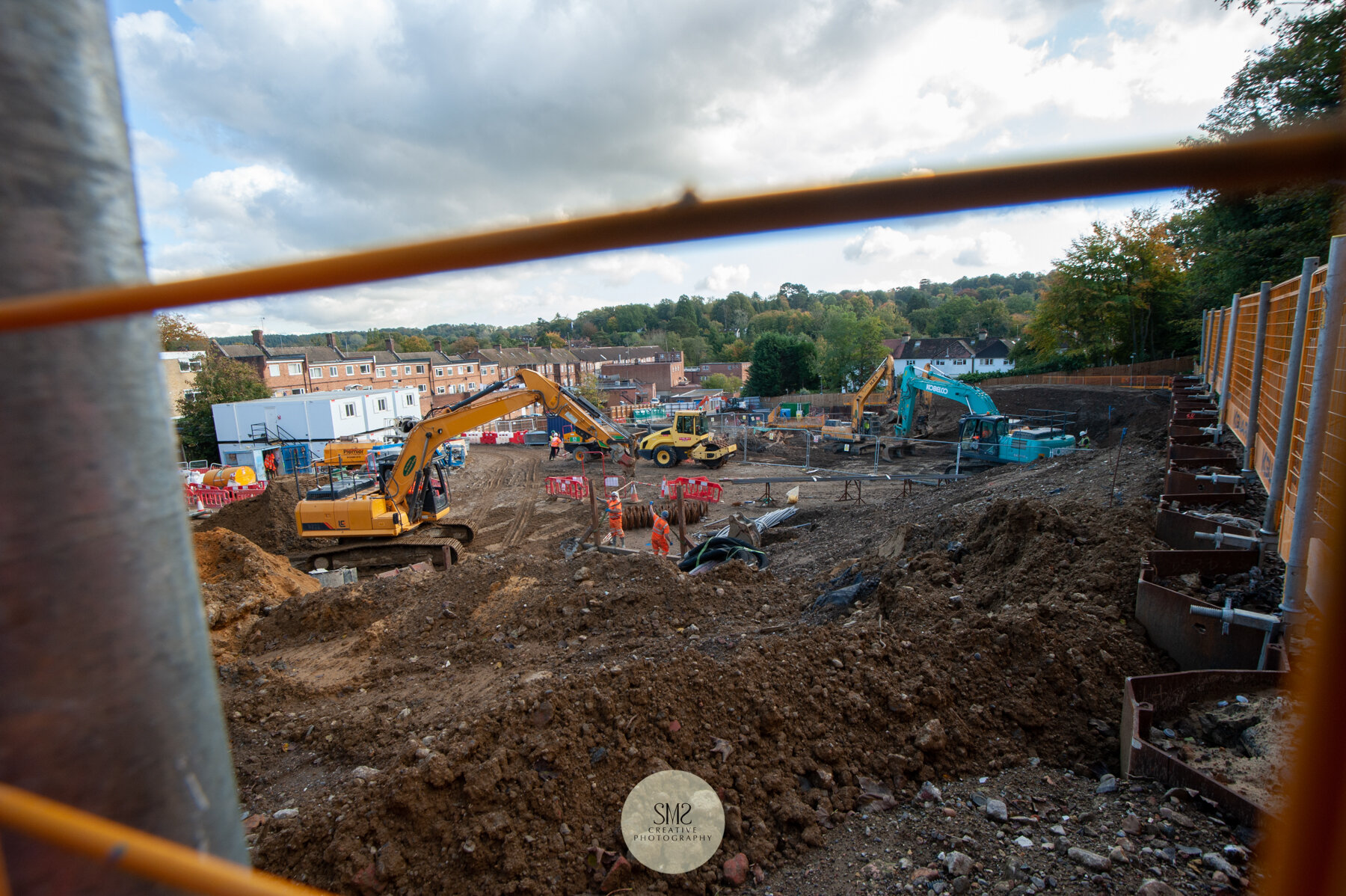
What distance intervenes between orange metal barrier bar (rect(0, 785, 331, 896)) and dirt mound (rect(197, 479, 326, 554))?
17.4m

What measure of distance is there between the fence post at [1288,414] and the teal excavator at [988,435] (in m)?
14.3

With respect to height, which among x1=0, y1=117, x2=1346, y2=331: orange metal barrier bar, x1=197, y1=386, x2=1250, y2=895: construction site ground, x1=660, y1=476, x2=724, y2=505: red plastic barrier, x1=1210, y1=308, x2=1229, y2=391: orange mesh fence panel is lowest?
x1=660, y1=476, x2=724, y2=505: red plastic barrier

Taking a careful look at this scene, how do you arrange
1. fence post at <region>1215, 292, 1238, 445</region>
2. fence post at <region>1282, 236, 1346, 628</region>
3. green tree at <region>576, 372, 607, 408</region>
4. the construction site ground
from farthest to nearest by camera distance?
green tree at <region>576, 372, 607, 408</region> < fence post at <region>1215, 292, 1238, 445</region> < the construction site ground < fence post at <region>1282, 236, 1346, 628</region>

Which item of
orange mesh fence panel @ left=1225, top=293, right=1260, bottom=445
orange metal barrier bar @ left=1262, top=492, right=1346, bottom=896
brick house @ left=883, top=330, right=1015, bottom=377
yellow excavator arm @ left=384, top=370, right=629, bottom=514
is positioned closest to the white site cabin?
yellow excavator arm @ left=384, top=370, right=629, bottom=514

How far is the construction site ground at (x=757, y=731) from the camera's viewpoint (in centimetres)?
349

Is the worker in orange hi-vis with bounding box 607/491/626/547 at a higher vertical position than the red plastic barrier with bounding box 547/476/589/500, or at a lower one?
higher

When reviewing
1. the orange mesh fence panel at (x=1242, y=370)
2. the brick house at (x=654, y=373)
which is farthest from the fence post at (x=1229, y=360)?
the brick house at (x=654, y=373)

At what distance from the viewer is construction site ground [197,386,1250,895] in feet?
11.4

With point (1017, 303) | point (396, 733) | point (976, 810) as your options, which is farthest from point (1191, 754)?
point (1017, 303)

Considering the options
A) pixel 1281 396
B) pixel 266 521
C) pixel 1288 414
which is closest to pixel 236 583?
pixel 266 521

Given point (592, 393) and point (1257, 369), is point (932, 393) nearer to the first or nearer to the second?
point (1257, 369)

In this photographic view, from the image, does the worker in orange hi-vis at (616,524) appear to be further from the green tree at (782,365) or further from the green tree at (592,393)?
the green tree at (782,365)

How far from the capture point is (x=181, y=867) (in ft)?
2.36

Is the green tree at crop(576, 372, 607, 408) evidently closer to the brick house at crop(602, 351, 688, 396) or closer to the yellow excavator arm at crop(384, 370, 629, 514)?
the brick house at crop(602, 351, 688, 396)
